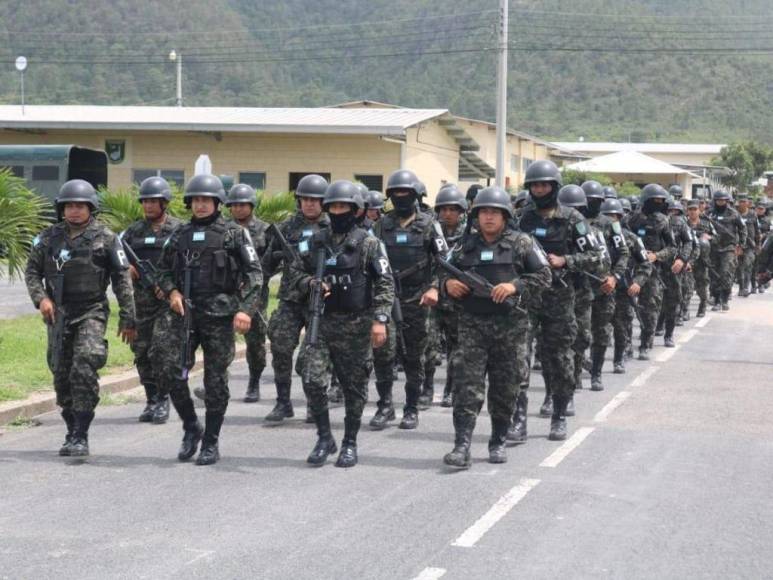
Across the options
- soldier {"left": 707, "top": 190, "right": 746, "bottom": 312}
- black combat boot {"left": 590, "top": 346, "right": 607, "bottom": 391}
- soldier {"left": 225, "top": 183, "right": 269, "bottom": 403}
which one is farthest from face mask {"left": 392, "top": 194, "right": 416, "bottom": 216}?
soldier {"left": 707, "top": 190, "right": 746, "bottom": 312}

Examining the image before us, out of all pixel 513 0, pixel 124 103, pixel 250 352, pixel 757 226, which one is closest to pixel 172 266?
pixel 250 352

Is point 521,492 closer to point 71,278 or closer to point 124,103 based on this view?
point 71,278

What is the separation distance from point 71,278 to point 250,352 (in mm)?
2818

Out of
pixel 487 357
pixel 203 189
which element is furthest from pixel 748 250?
pixel 203 189

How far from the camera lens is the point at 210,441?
27.8ft

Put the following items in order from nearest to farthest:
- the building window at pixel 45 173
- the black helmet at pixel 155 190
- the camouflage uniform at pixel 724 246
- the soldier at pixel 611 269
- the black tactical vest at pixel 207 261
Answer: the black tactical vest at pixel 207 261
the black helmet at pixel 155 190
the soldier at pixel 611 269
the camouflage uniform at pixel 724 246
the building window at pixel 45 173

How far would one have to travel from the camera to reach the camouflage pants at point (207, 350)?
8.32 metres

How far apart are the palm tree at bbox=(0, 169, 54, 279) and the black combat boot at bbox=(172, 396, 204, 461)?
134 inches

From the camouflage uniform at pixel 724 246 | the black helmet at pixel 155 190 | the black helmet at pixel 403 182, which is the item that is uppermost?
the black helmet at pixel 403 182

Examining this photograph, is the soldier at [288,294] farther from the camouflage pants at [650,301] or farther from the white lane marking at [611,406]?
the camouflage pants at [650,301]

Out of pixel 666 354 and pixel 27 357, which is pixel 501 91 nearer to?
pixel 666 354

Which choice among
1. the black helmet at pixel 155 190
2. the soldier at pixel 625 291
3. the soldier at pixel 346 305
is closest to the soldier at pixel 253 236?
the black helmet at pixel 155 190

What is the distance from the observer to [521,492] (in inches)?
298

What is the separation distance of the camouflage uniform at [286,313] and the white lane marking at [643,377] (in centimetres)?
402
